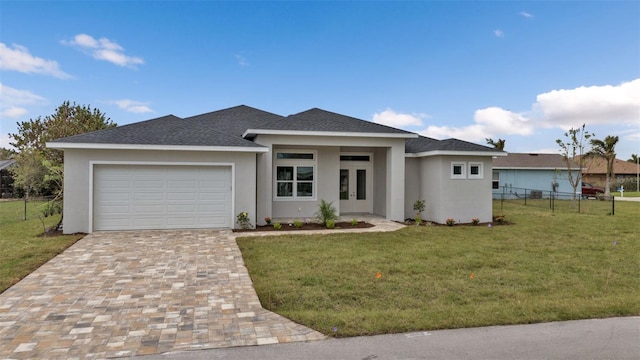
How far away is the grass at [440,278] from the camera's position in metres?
4.51

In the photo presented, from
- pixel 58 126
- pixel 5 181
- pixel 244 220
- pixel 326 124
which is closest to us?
pixel 244 220

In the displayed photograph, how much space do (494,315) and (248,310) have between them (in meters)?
3.20

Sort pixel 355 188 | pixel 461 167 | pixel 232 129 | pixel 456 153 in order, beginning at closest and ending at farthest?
pixel 456 153 < pixel 461 167 < pixel 232 129 < pixel 355 188

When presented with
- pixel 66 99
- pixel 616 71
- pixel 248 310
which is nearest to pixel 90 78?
pixel 66 99

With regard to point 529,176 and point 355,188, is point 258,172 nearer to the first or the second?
point 355,188

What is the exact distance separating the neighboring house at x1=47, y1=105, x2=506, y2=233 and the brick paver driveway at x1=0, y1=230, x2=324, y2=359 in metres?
3.26

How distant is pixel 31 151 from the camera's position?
2492cm

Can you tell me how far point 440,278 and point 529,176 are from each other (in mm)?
26095

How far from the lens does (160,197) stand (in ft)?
36.4

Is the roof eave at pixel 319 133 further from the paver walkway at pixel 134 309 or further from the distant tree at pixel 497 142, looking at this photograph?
the distant tree at pixel 497 142

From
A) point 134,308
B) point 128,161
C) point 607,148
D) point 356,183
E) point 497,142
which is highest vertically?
point 497,142

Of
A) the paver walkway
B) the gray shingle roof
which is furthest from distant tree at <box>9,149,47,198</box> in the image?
the paver walkway

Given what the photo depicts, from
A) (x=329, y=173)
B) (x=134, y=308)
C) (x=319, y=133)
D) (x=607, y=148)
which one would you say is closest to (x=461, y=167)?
(x=329, y=173)

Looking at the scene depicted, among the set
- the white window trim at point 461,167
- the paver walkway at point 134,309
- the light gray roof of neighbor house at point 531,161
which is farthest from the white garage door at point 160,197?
the light gray roof of neighbor house at point 531,161
